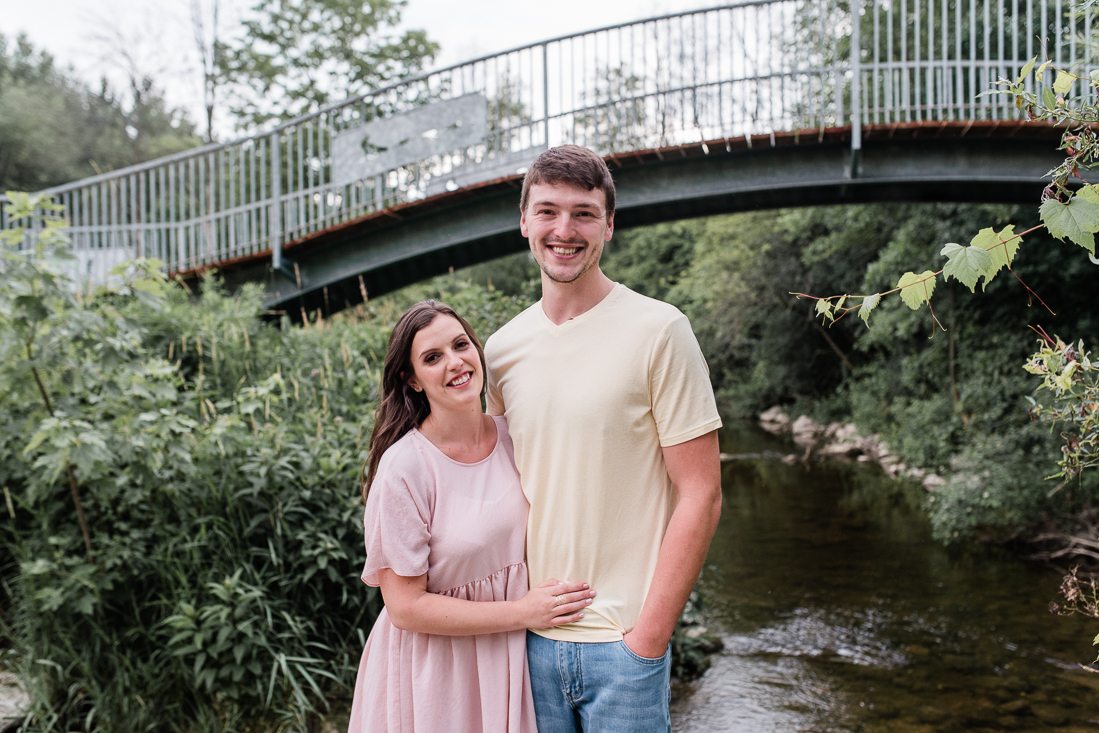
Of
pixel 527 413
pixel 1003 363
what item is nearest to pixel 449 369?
pixel 527 413

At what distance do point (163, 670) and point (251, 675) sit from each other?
522mm

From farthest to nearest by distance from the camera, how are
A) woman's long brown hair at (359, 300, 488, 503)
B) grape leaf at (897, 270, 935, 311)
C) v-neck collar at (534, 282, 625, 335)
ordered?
woman's long brown hair at (359, 300, 488, 503) → v-neck collar at (534, 282, 625, 335) → grape leaf at (897, 270, 935, 311)

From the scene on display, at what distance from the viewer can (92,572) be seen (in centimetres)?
398

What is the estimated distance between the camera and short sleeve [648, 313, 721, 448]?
6.22 feet

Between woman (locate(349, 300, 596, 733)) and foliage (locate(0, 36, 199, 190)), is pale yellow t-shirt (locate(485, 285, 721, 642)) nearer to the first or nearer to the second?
woman (locate(349, 300, 596, 733))

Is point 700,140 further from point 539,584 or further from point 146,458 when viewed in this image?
point 539,584

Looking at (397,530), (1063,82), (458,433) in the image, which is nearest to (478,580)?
(397,530)

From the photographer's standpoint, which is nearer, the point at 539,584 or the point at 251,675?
the point at 539,584

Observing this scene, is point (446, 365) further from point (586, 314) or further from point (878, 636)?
point (878, 636)

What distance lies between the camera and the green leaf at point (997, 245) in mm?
1624

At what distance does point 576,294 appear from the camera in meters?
2.14

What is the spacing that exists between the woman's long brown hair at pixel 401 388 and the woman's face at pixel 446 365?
23mm

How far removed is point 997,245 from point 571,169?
1059 millimetres

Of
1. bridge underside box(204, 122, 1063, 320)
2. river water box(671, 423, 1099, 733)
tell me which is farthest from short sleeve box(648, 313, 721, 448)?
bridge underside box(204, 122, 1063, 320)
